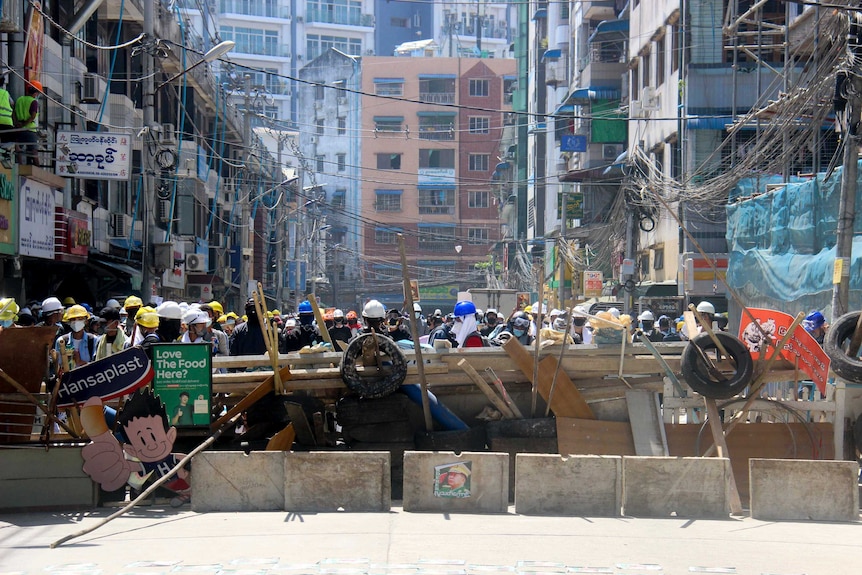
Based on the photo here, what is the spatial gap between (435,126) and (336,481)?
75662 mm

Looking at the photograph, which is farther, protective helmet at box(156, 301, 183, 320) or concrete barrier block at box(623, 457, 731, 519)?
protective helmet at box(156, 301, 183, 320)

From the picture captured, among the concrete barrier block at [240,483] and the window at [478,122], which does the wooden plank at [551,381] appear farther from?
the window at [478,122]

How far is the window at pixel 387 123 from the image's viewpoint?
85.1 meters

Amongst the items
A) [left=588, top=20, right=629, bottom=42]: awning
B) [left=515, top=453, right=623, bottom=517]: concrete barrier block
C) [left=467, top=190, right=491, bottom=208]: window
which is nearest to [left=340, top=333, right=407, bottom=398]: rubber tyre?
[left=515, top=453, right=623, bottom=517]: concrete barrier block

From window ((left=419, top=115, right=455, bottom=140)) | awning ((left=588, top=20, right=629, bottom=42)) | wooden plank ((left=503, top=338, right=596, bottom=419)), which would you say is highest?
window ((left=419, top=115, right=455, bottom=140))

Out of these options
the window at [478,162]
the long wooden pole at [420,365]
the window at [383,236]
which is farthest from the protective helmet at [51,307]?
the window at [478,162]

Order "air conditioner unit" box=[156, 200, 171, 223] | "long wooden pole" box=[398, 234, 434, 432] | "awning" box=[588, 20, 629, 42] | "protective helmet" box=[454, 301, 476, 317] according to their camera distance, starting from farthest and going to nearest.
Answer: "awning" box=[588, 20, 629, 42] < "air conditioner unit" box=[156, 200, 171, 223] < "protective helmet" box=[454, 301, 476, 317] < "long wooden pole" box=[398, 234, 434, 432]

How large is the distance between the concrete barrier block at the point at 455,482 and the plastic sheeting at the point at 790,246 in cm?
1075

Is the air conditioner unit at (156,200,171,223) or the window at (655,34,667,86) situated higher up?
the window at (655,34,667,86)

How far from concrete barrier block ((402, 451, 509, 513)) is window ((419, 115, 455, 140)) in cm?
7471

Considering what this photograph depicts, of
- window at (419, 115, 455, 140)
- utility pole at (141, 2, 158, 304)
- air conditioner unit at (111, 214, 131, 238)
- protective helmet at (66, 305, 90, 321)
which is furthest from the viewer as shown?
window at (419, 115, 455, 140)

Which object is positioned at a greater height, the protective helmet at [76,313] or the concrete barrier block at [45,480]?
the protective helmet at [76,313]

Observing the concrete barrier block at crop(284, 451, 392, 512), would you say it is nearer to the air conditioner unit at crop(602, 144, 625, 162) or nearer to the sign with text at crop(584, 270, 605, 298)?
the sign with text at crop(584, 270, 605, 298)

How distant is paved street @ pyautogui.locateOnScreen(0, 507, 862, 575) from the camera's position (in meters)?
7.13
